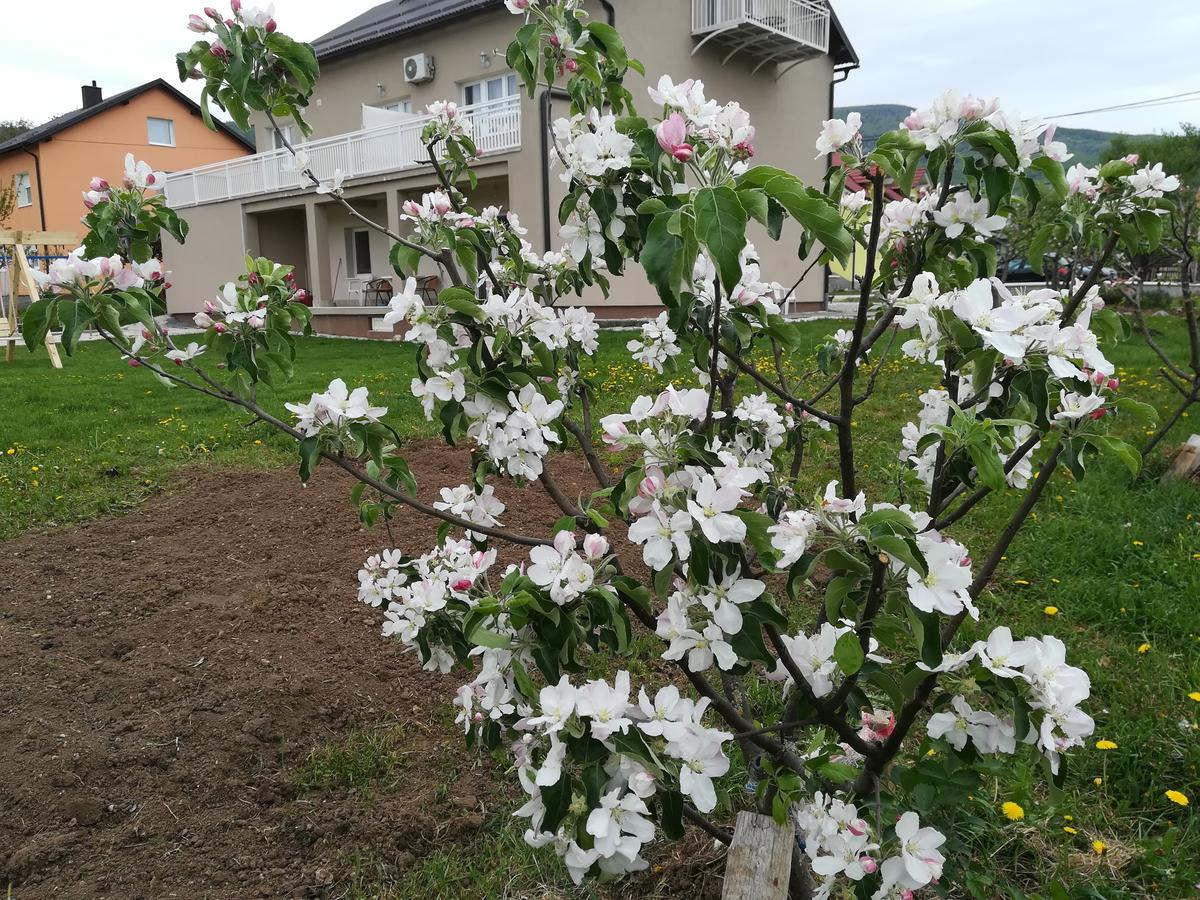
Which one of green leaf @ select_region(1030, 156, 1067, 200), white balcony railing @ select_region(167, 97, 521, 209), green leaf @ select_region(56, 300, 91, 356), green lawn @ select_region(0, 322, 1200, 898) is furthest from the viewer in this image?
white balcony railing @ select_region(167, 97, 521, 209)

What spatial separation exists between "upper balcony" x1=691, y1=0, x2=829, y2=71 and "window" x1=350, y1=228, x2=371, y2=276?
7628 millimetres

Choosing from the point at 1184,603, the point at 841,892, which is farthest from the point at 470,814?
the point at 1184,603

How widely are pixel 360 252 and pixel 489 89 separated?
4.85 m

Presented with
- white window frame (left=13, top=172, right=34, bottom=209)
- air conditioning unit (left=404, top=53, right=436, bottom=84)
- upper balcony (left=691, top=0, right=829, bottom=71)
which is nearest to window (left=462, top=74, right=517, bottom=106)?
air conditioning unit (left=404, top=53, right=436, bottom=84)

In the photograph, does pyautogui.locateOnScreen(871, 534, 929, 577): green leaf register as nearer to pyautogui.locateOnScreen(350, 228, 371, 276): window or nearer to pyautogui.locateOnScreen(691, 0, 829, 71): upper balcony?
pyautogui.locateOnScreen(691, 0, 829, 71): upper balcony

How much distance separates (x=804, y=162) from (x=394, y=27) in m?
7.66

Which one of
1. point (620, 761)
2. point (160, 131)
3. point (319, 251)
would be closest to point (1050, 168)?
point (620, 761)

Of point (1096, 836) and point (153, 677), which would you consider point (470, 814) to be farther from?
point (1096, 836)

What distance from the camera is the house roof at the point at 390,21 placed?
43.3 ft

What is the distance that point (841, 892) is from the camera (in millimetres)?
1328

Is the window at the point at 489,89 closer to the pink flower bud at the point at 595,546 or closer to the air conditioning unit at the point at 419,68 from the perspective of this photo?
the air conditioning unit at the point at 419,68

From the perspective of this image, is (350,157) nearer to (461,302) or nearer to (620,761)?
(461,302)

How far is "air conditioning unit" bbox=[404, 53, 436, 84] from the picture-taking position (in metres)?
14.1

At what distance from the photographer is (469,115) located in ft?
35.4
